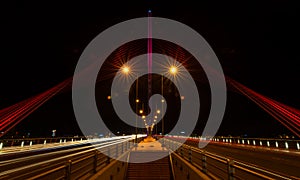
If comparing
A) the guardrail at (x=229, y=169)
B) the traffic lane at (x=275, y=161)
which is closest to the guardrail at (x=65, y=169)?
the guardrail at (x=229, y=169)

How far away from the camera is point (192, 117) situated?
430 ft

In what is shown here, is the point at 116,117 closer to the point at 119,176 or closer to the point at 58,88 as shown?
the point at 58,88

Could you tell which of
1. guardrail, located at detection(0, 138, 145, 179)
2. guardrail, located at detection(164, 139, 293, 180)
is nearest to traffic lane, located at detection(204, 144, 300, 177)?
guardrail, located at detection(164, 139, 293, 180)

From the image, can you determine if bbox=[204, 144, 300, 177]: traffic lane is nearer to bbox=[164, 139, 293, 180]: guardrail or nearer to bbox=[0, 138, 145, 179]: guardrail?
bbox=[164, 139, 293, 180]: guardrail

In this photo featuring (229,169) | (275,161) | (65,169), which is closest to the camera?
(65,169)

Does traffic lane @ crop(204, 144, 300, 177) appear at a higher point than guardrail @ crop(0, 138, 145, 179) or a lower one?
lower

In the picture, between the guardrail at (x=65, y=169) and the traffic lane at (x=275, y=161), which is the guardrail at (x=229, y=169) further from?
the guardrail at (x=65, y=169)

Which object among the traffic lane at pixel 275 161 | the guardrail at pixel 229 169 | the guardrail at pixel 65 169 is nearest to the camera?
the guardrail at pixel 229 169

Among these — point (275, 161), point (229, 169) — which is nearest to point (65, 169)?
point (229, 169)

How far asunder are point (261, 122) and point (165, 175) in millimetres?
84667

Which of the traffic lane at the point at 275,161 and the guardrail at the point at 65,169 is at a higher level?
the guardrail at the point at 65,169

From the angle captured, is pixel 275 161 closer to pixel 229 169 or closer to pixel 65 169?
pixel 229 169

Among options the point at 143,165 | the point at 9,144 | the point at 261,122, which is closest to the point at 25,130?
the point at 9,144

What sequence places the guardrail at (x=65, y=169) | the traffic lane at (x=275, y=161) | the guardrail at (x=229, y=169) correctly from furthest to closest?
1. the traffic lane at (x=275, y=161)
2. the guardrail at (x=65, y=169)
3. the guardrail at (x=229, y=169)
